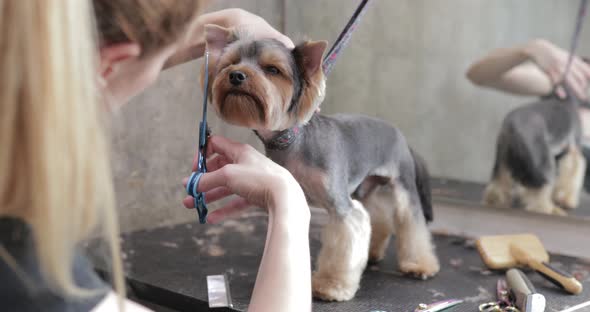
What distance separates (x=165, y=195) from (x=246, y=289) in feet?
1.66

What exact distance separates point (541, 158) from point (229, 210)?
965 millimetres

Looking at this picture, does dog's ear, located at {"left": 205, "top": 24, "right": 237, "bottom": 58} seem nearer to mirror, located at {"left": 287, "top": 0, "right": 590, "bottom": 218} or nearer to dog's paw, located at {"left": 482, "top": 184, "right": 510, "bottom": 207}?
mirror, located at {"left": 287, "top": 0, "right": 590, "bottom": 218}

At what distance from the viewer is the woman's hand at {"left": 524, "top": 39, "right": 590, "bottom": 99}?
147cm

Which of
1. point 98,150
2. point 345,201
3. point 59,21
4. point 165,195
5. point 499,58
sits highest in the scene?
point 59,21

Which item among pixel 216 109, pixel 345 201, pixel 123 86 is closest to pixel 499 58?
pixel 345 201

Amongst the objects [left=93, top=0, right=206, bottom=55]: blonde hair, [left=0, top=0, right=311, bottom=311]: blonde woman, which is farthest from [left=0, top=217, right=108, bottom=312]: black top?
[left=93, top=0, right=206, bottom=55]: blonde hair

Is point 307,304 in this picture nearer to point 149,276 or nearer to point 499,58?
point 149,276

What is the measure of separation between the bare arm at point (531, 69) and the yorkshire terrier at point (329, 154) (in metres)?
0.43

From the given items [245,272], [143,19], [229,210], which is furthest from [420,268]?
[143,19]

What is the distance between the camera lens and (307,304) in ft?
2.50

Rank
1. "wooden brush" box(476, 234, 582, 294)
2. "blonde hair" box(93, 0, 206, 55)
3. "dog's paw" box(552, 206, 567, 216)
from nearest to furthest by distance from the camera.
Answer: "blonde hair" box(93, 0, 206, 55) → "wooden brush" box(476, 234, 582, 294) → "dog's paw" box(552, 206, 567, 216)

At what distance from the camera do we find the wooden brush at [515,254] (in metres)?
1.23

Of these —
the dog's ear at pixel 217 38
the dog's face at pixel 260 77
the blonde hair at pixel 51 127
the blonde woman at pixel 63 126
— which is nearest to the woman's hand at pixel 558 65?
the dog's face at pixel 260 77

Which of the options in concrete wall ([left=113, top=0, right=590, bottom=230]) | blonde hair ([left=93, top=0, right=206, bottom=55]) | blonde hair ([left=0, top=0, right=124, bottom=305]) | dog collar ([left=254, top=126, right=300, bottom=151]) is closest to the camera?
blonde hair ([left=0, top=0, right=124, bottom=305])
